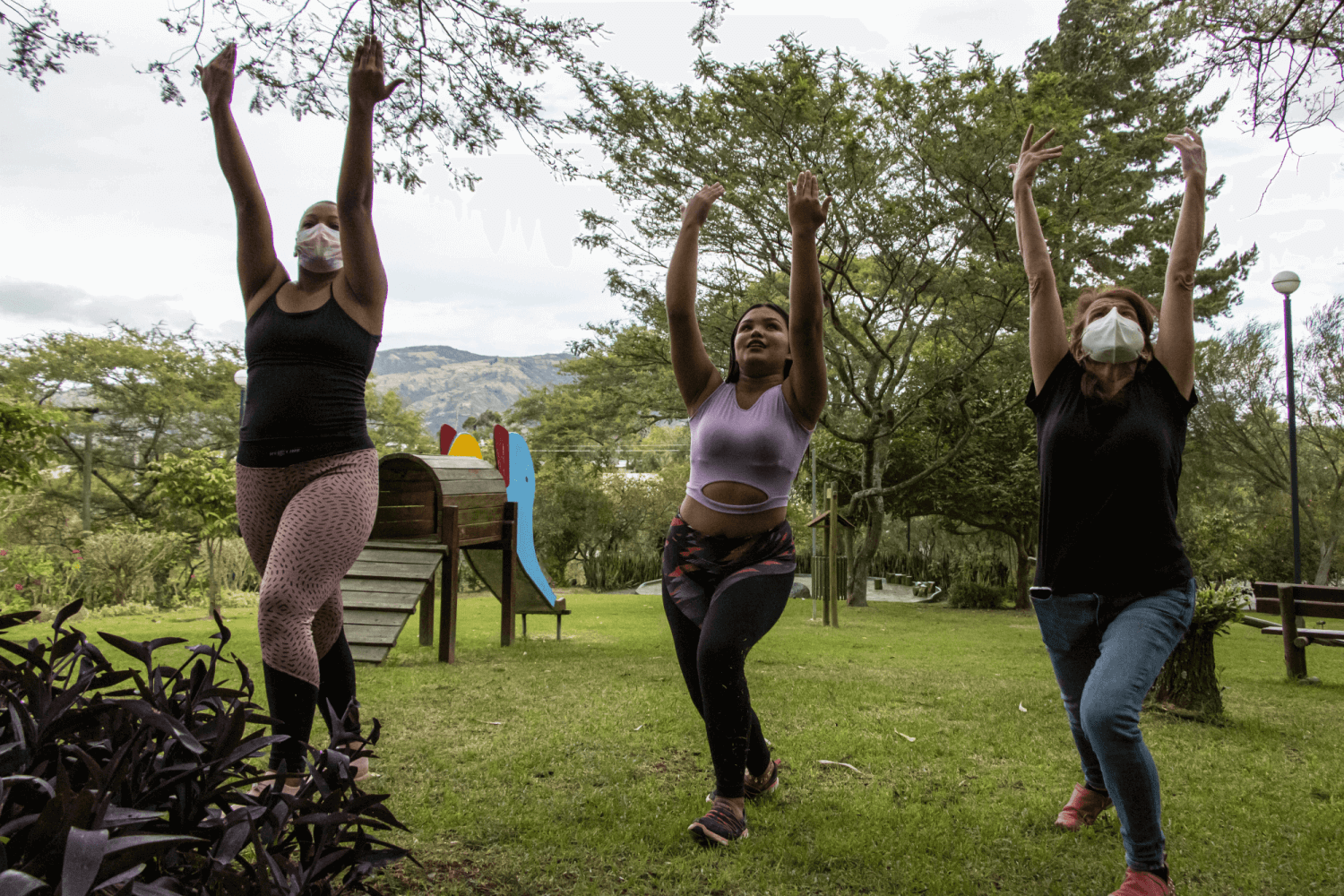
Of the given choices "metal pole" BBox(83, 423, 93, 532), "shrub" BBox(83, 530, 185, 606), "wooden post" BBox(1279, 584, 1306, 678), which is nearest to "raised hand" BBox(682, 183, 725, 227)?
"wooden post" BBox(1279, 584, 1306, 678)

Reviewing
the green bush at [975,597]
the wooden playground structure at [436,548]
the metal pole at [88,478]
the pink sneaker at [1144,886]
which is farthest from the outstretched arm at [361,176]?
the metal pole at [88,478]

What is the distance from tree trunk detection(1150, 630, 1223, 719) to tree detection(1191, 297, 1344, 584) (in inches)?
887

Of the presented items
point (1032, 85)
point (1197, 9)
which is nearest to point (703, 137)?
point (1032, 85)

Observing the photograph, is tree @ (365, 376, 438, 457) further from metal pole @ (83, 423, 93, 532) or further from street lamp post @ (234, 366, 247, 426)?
street lamp post @ (234, 366, 247, 426)

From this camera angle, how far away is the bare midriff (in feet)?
9.53

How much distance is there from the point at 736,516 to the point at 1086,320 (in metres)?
1.34

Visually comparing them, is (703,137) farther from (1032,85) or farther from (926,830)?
(926,830)

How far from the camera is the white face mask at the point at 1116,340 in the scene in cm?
262

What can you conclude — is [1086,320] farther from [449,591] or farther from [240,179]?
[449,591]

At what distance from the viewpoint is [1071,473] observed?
8.46 ft

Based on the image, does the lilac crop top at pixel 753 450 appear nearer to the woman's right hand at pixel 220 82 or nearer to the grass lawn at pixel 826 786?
the grass lawn at pixel 826 786

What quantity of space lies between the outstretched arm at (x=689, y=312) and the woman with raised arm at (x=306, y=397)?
1.00 metres

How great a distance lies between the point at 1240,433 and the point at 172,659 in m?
27.0

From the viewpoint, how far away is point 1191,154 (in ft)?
9.16
